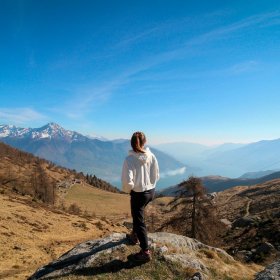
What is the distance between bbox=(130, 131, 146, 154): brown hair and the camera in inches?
202

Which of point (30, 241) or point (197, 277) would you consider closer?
point (197, 277)

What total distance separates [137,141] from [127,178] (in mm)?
1165

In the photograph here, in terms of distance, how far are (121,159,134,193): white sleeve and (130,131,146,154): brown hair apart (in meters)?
0.48

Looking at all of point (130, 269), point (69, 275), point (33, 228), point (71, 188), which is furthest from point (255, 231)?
point (71, 188)

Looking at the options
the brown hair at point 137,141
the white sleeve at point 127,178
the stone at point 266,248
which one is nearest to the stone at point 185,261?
the white sleeve at point 127,178

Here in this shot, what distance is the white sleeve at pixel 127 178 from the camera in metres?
4.79

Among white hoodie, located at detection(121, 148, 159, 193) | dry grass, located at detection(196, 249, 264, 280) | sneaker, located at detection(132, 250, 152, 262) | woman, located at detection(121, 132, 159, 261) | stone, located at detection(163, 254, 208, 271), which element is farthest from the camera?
dry grass, located at detection(196, 249, 264, 280)

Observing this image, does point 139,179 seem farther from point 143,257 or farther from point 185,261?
point 185,261

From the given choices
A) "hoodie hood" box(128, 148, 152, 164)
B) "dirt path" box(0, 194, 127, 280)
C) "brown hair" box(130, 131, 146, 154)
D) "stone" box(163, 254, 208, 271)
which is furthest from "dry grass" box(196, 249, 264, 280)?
"dirt path" box(0, 194, 127, 280)

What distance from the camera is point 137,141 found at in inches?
205

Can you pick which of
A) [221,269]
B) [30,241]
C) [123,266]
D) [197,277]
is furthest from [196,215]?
[30,241]

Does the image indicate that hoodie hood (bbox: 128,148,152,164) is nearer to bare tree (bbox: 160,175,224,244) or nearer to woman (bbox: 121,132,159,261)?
woman (bbox: 121,132,159,261)

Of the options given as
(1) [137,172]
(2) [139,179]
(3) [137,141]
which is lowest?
(2) [139,179]

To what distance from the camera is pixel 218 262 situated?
22.8 feet
